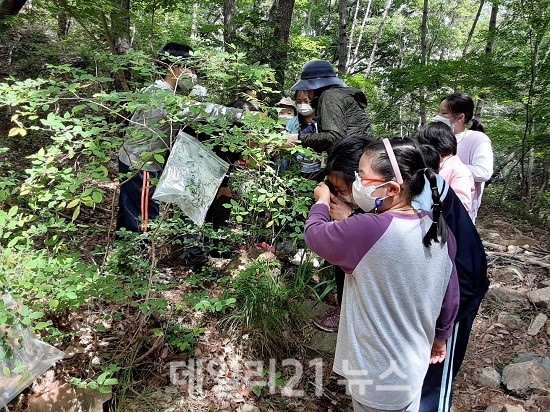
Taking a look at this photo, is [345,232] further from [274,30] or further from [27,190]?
[274,30]

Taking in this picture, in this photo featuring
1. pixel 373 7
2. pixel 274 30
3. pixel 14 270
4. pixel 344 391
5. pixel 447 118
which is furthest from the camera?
pixel 373 7

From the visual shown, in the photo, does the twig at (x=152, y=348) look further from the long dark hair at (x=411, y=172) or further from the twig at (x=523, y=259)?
the twig at (x=523, y=259)

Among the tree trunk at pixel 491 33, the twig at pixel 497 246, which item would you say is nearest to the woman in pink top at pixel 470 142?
the twig at pixel 497 246

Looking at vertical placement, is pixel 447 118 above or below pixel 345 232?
above

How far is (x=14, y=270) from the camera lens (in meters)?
2.10

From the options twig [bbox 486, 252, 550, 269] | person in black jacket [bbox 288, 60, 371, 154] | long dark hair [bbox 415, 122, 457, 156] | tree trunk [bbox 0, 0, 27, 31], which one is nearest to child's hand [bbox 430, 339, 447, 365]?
long dark hair [bbox 415, 122, 457, 156]

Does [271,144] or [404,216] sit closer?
[404,216]

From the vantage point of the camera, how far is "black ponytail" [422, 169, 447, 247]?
154 centimetres

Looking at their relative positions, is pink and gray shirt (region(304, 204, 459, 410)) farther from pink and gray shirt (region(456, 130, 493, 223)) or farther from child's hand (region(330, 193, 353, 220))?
pink and gray shirt (region(456, 130, 493, 223))

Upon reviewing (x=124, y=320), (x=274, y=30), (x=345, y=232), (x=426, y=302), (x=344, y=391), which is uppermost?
(x=274, y=30)

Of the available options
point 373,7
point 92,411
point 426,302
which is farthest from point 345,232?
point 373,7

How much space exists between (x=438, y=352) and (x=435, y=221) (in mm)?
711

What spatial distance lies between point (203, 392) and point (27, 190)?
1670mm

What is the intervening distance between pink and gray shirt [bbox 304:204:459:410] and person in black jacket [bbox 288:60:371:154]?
1.55m
